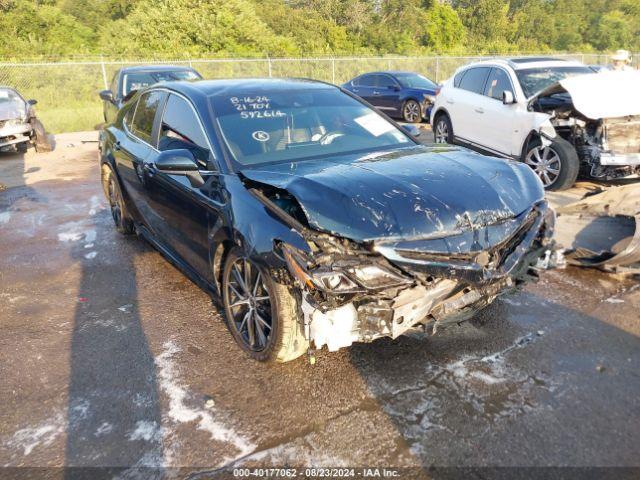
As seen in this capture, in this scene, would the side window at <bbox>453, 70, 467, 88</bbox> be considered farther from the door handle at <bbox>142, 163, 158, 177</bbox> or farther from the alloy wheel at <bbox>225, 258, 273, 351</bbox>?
the alloy wheel at <bbox>225, 258, 273, 351</bbox>

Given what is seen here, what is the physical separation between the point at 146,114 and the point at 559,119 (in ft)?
18.2

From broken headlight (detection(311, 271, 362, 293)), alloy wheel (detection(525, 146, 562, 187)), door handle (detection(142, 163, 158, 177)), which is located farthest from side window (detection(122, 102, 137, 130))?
alloy wheel (detection(525, 146, 562, 187))

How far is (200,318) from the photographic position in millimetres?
4297

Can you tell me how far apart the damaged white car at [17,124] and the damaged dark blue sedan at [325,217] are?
9428mm

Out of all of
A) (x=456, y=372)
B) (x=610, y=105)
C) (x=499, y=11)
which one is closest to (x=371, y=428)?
(x=456, y=372)

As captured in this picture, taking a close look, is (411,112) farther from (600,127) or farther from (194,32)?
(194,32)

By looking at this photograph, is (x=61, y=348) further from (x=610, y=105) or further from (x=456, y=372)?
(x=610, y=105)

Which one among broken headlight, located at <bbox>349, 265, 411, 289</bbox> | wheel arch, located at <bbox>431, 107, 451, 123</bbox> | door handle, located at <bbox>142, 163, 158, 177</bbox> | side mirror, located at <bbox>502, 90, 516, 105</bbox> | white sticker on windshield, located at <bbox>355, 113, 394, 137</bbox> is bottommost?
wheel arch, located at <bbox>431, 107, 451, 123</bbox>

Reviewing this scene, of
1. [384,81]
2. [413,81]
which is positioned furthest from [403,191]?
[384,81]

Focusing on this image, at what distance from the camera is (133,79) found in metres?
11.9

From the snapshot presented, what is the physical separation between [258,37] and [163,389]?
97.4ft

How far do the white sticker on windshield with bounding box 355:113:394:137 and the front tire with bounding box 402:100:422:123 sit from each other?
1105 centimetres

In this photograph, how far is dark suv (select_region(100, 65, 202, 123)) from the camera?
11.7 m

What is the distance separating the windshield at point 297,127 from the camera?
399 centimetres
